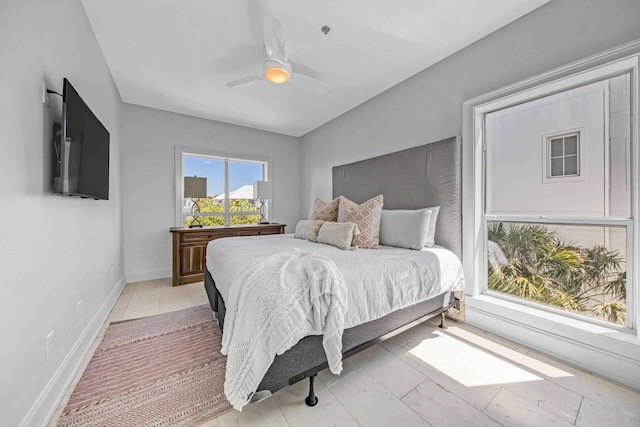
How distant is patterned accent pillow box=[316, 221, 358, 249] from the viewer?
227cm

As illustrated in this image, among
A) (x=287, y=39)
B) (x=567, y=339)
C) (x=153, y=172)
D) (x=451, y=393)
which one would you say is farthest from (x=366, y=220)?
(x=153, y=172)

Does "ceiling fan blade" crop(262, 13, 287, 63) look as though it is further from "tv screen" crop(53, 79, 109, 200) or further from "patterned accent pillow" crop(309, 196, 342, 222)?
"patterned accent pillow" crop(309, 196, 342, 222)

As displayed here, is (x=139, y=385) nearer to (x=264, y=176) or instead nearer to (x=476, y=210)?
(x=476, y=210)

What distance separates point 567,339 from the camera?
1.74 m

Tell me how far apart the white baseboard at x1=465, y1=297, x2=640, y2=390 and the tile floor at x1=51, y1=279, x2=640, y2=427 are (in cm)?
7

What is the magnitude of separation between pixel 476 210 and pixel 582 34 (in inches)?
55.5

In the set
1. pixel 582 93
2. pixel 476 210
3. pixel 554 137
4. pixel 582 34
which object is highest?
pixel 582 34

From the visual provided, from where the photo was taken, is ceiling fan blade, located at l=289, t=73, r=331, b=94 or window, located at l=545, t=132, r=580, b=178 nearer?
window, located at l=545, t=132, r=580, b=178

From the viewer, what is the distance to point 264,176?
191 inches

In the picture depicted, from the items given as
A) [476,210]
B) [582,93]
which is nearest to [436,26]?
[582,93]

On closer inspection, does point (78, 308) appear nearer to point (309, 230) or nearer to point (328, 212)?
point (309, 230)

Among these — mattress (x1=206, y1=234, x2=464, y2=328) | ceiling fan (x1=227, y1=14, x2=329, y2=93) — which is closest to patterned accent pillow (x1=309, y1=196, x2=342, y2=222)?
mattress (x1=206, y1=234, x2=464, y2=328)

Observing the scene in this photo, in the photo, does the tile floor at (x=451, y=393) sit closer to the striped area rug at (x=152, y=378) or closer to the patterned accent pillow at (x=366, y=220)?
the striped area rug at (x=152, y=378)

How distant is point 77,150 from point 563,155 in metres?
3.48
